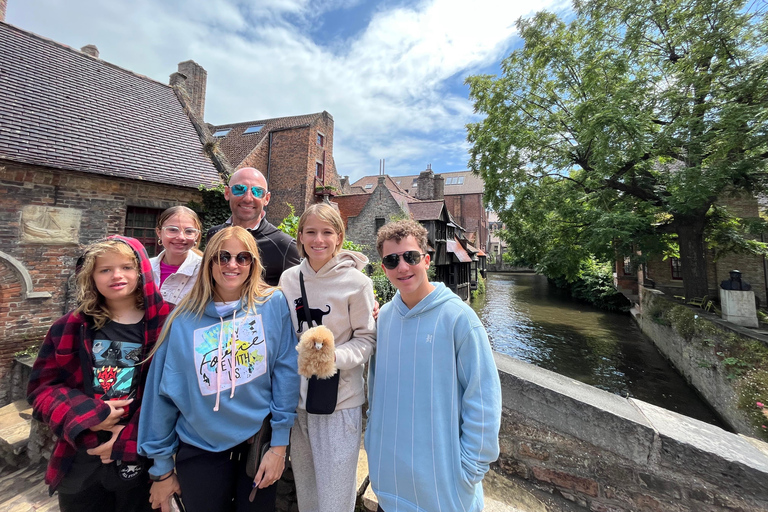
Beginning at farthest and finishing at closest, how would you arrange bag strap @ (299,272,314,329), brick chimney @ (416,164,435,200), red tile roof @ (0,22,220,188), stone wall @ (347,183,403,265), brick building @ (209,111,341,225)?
brick chimney @ (416,164,435,200) → stone wall @ (347,183,403,265) → brick building @ (209,111,341,225) → red tile roof @ (0,22,220,188) → bag strap @ (299,272,314,329)

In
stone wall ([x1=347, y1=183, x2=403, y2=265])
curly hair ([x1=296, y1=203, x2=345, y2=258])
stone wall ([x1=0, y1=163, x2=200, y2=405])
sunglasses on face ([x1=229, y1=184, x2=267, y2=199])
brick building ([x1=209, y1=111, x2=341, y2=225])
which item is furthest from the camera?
stone wall ([x1=347, y1=183, x2=403, y2=265])

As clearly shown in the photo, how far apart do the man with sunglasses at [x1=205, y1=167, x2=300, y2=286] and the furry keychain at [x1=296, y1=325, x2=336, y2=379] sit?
110 cm

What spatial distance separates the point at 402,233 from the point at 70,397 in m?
1.94

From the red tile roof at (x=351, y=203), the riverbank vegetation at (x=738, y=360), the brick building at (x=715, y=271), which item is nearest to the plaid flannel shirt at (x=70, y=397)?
the riverbank vegetation at (x=738, y=360)

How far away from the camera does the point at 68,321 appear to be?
164cm

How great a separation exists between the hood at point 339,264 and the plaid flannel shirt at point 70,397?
0.97 meters

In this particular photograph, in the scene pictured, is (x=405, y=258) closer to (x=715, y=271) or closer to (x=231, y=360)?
(x=231, y=360)

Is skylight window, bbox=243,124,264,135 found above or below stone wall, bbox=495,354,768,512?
above

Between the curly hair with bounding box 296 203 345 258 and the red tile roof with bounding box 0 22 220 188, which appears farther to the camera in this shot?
the red tile roof with bounding box 0 22 220 188

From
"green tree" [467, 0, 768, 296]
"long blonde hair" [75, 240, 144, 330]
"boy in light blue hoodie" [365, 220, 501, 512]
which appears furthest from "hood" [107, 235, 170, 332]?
"green tree" [467, 0, 768, 296]

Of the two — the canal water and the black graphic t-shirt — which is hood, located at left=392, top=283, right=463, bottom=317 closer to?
the black graphic t-shirt

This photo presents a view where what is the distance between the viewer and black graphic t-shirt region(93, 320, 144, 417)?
165 cm

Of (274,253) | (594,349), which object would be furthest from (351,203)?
(274,253)

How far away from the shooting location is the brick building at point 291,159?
1819 cm
